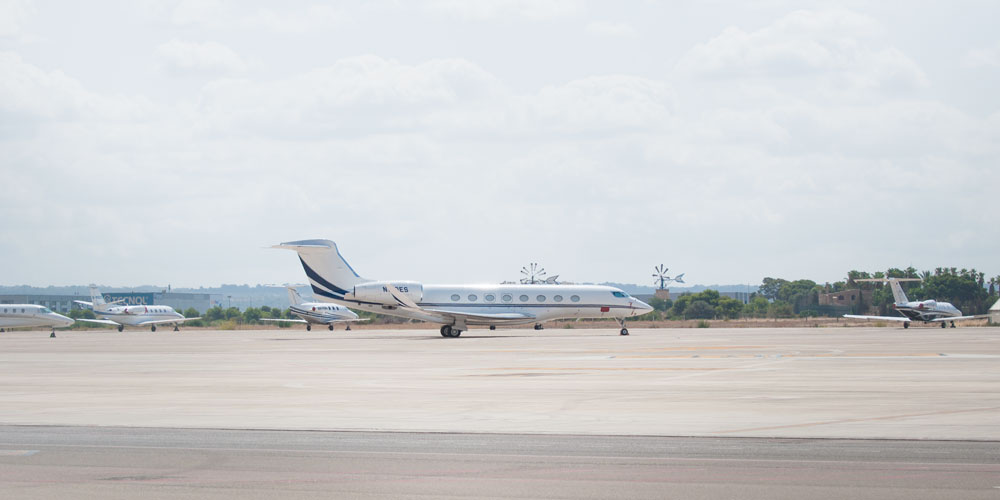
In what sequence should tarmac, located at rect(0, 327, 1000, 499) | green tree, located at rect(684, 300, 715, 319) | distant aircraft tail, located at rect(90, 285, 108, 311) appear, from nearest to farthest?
1. tarmac, located at rect(0, 327, 1000, 499)
2. distant aircraft tail, located at rect(90, 285, 108, 311)
3. green tree, located at rect(684, 300, 715, 319)

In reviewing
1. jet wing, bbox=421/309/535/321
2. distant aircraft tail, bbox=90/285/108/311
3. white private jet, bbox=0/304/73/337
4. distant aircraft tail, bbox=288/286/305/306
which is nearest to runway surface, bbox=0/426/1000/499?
jet wing, bbox=421/309/535/321

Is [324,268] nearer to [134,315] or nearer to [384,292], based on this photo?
[384,292]

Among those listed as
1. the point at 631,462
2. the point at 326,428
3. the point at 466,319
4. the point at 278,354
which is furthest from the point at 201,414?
the point at 466,319

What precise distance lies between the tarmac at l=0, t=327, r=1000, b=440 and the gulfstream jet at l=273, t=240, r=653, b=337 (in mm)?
24238

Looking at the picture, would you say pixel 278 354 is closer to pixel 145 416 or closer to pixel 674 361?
pixel 674 361

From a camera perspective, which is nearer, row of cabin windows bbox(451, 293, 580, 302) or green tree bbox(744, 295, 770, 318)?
row of cabin windows bbox(451, 293, 580, 302)

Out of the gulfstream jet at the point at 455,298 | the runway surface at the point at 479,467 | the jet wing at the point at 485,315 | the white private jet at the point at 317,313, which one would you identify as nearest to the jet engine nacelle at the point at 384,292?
the gulfstream jet at the point at 455,298

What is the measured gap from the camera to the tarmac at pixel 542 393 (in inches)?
616

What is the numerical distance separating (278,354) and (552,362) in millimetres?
13493

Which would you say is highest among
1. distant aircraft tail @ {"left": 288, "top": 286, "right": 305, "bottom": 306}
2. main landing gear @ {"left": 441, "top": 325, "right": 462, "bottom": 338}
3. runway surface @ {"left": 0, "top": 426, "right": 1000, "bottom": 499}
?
distant aircraft tail @ {"left": 288, "top": 286, "right": 305, "bottom": 306}

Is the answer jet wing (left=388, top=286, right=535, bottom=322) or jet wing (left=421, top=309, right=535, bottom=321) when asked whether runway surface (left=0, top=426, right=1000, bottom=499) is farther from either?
jet wing (left=421, top=309, right=535, bottom=321)

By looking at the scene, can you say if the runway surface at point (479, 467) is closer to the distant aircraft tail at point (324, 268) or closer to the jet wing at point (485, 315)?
the jet wing at point (485, 315)

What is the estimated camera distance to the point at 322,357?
124ft

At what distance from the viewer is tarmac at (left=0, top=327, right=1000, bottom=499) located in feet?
34.0
